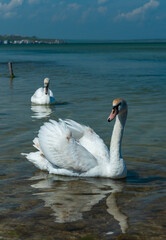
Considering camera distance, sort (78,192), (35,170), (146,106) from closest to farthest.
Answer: (78,192), (35,170), (146,106)

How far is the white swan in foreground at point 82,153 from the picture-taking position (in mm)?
7230

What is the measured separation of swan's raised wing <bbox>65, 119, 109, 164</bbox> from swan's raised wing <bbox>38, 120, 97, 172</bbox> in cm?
19

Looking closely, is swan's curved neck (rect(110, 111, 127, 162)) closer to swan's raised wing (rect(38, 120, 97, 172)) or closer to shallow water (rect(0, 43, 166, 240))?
swan's raised wing (rect(38, 120, 97, 172))

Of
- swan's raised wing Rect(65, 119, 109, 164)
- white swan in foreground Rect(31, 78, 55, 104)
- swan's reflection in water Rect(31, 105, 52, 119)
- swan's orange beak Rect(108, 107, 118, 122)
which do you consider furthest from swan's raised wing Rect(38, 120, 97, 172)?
white swan in foreground Rect(31, 78, 55, 104)

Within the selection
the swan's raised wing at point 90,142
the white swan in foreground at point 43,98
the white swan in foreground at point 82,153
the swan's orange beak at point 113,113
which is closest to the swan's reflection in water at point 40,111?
the white swan in foreground at point 43,98

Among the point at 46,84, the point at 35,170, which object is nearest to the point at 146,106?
the point at 46,84

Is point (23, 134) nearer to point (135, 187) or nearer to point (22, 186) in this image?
point (22, 186)

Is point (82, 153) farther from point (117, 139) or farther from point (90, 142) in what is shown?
point (117, 139)

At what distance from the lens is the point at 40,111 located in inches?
607

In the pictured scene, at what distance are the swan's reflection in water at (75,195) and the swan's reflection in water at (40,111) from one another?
6.51 metres

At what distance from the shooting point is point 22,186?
704 cm

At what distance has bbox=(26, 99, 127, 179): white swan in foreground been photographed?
723 centimetres

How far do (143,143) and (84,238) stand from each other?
17.2 ft

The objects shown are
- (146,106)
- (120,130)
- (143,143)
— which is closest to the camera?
(120,130)
